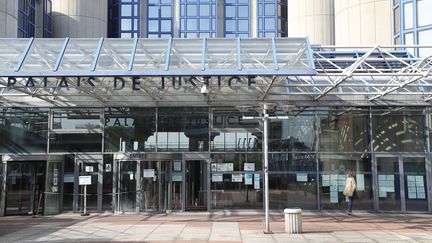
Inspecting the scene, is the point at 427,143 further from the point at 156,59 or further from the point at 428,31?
the point at 156,59

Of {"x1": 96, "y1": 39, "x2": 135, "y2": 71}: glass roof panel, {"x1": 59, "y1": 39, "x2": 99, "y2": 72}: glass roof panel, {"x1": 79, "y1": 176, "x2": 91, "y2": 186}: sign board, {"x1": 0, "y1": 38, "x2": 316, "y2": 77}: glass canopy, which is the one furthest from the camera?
{"x1": 79, "y1": 176, "x2": 91, "y2": 186}: sign board

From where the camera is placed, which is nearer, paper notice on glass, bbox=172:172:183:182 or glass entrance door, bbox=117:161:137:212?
glass entrance door, bbox=117:161:137:212

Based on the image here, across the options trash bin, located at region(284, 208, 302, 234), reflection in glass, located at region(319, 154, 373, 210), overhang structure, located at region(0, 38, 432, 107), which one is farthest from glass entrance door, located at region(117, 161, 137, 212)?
trash bin, located at region(284, 208, 302, 234)

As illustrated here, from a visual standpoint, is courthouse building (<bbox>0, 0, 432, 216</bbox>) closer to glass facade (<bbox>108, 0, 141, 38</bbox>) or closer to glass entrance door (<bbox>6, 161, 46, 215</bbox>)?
glass entrance door (<bbox>6, 161, 46, 215</bbox>)

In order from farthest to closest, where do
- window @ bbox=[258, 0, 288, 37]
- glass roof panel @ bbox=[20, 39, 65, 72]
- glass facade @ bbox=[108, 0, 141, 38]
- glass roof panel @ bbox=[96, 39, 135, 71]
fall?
1. glass facade @ bbox=[108, 0, 141, 38]
2. window @ bbox=[258, 0, 288, 37]
3. glass roof panel @ bbox=[96, 39, 135, 71]
4. glass roof panel @ bbox=[20, 39, 65, 72]

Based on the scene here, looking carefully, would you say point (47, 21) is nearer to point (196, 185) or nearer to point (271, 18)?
point (271, 18)

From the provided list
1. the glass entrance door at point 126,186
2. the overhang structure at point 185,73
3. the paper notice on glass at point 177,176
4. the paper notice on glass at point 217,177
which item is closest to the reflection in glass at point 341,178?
the overhang structure at point 185,73

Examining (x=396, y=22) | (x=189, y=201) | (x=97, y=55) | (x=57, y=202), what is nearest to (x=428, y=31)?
(x=396, y=22)

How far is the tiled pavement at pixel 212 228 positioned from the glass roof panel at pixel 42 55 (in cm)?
470

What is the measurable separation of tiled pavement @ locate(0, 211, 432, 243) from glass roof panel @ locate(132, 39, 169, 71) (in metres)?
4.89

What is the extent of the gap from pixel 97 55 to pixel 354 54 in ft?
41.6

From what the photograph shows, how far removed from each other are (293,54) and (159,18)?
3188 centimetres

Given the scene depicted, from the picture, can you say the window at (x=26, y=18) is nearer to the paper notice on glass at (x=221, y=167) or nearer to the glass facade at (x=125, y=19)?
the glass facade at (x=125, y=19)

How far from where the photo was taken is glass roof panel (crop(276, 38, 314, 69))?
14195 millimetres
